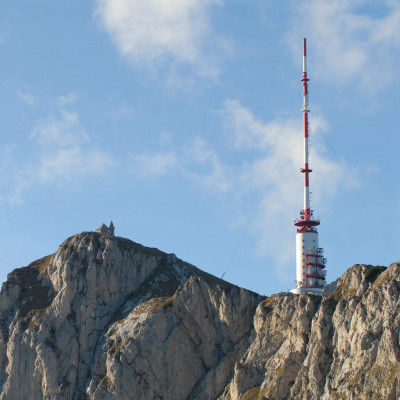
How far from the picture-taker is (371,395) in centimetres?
19000

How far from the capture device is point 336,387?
7840 inches

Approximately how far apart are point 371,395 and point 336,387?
1039 cm

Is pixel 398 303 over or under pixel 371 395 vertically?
over

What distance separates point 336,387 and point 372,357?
8.79 m

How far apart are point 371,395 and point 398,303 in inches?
747

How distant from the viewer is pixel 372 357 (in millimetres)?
197000

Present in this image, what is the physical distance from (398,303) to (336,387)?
1913 cm

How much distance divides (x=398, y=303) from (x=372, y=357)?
11.1 m

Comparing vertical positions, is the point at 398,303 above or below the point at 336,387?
above

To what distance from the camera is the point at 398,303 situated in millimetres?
199375
